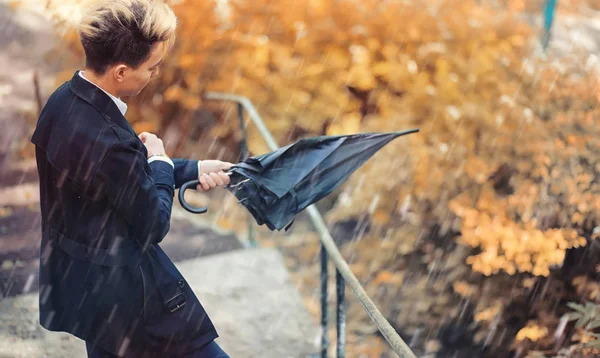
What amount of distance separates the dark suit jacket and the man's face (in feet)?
0.24

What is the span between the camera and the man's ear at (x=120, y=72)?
5.52ft

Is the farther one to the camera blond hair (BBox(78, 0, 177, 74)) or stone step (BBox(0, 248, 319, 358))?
stone step (BBox(0, 248, 319, 358))

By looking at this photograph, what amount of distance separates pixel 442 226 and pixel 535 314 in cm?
86

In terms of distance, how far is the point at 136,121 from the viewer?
19.5 feet

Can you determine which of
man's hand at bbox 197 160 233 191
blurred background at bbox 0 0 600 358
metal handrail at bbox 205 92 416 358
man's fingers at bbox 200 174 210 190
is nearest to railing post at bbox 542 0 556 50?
blurred background at bbox 0 0 600 358

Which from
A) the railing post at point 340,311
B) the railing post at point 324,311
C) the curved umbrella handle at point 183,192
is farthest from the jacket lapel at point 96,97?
the railing post at point 324,311

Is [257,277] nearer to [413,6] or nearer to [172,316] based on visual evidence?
[172,316]

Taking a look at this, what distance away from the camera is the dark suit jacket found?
65.2 inches

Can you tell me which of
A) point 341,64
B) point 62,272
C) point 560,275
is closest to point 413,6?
point 341,64

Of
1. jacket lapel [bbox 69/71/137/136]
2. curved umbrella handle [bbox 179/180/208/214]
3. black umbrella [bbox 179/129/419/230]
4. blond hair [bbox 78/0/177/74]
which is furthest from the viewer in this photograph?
black umbrella [bbox 179/129/419/230]

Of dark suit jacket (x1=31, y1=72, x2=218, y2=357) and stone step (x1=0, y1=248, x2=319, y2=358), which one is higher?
dark suit jacket (x1=31, y1=72, x2=218, y2=357)

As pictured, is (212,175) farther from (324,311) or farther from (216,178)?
(324,311)

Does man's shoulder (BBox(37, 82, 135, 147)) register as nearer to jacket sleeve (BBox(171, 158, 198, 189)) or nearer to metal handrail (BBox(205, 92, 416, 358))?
jacket sleeve (BBox(171, 158, 198, 189))

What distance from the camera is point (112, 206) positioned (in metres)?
1.74
